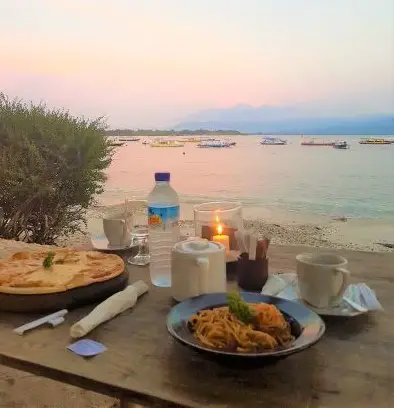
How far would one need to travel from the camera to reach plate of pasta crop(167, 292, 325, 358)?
776 mm

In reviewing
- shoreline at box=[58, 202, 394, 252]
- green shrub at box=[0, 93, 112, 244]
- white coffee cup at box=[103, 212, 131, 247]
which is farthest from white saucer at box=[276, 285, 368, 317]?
shoreline at box=[58, 202, 394, 252]

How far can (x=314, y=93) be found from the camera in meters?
16.5

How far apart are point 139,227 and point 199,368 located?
0.88m

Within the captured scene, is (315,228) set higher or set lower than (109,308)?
lower

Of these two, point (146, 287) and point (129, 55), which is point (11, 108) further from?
point (129, 55)

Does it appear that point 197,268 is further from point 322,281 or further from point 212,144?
point 212,144

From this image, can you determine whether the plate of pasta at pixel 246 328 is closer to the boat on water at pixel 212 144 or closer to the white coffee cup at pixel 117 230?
the white coffee cup at pixel 117 230

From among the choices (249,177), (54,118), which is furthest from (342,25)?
(54,118)

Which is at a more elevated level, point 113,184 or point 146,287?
point 146,287

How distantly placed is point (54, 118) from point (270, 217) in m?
5.78

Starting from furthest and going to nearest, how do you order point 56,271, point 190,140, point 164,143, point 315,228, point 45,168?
point 190,140 → point 164,143 → point 315,228 → point 45,168 → point 56,271

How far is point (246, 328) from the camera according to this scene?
82cm

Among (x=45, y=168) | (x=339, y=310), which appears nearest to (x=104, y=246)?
(x=339, y=310)

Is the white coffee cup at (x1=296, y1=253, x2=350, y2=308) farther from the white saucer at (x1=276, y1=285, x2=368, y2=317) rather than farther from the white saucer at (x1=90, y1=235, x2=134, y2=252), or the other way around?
the white saucer at (x1=90, y1=235, x2=134, y2=252)
